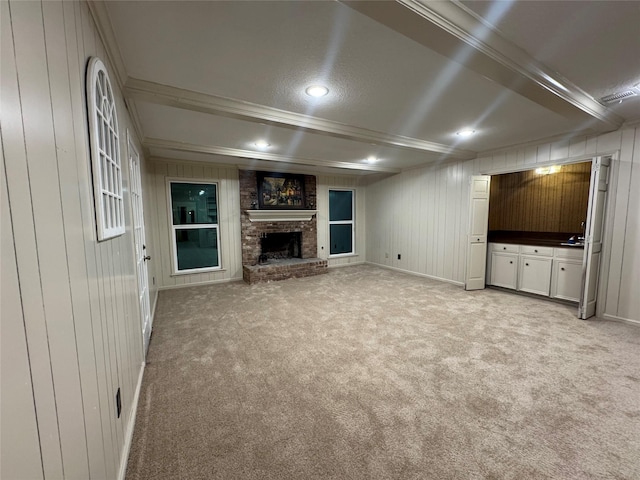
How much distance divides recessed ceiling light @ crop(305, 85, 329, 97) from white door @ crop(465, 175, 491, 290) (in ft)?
10.9

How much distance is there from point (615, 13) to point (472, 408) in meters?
2.45

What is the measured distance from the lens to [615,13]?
1458 mm

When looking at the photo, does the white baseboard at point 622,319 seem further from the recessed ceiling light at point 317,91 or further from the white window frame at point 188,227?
the white window frame at point 188,227

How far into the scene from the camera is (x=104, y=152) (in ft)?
4.80

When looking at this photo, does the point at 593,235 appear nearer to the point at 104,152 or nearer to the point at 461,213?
the point at 461,213

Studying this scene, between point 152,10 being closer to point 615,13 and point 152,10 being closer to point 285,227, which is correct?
point 615,13

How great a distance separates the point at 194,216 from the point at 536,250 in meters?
5.75

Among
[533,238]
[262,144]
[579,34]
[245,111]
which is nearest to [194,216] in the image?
[262,144]

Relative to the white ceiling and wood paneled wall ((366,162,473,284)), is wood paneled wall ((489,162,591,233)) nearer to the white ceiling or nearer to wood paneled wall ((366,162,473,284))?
wood paneled wall ((366,162,473,284))

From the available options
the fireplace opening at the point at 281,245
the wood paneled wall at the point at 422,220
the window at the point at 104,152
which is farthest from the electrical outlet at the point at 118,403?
the wood paneled wall at the point at 422,220

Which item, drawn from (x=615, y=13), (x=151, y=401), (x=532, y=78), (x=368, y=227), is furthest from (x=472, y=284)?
(x=151, y=401)

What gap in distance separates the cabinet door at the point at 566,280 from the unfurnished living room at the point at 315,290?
0.02m

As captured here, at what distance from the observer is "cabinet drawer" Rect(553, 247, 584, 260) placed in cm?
374

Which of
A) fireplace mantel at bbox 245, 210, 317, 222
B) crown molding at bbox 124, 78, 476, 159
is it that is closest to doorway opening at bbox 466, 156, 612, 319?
crown molding at bbox 124, 78, 476, 159
